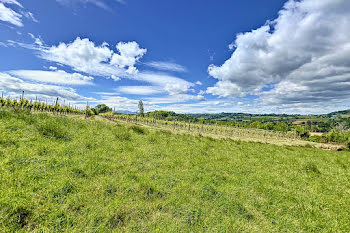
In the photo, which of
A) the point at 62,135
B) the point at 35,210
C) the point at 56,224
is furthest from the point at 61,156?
the point at 56,224

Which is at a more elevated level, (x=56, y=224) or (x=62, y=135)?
(x=62, y=135)

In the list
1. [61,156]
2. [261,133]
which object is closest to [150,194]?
[61,156]

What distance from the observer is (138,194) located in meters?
3.72

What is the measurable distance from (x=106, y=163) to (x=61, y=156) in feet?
4.94

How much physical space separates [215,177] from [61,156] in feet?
17.9

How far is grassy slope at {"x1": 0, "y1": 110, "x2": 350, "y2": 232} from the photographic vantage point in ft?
8.98

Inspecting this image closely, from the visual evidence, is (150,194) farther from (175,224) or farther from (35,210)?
(35,210)

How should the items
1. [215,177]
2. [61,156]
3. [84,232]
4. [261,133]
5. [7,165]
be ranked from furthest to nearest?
[261,133] → [215,177] → [61,156] → [7,165] → [84,232]

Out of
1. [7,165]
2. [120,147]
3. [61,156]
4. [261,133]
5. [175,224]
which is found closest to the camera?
[175,224]

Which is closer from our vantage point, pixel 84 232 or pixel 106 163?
pixel 84 232

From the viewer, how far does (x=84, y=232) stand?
241 cm

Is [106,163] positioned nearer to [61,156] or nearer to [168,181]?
[61,156]

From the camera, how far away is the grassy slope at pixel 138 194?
108 inches

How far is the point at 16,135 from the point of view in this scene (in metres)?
5.60
